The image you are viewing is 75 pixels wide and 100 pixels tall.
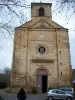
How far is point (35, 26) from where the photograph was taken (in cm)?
3650

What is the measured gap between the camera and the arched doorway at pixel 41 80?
111ft

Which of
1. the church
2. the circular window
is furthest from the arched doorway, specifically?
the circular window

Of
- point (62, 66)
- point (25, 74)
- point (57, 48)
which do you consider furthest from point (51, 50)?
point (25, 74)

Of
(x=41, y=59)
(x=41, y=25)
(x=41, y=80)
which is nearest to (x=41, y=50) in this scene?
(x=41, y=59)

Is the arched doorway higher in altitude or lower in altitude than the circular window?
lower

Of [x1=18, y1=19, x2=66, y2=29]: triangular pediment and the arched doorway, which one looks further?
[x1=18, y1=19, x2=66, y2=29]: triangular pediment

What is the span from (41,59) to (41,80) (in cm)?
326

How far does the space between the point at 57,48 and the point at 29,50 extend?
447cm

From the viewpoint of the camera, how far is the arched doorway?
33.8m

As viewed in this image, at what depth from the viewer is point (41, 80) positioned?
112ft

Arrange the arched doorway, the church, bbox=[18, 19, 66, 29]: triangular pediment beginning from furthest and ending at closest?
bbox=[18, 19, 66, 29]: triangular pediment → the arched doorway → the church

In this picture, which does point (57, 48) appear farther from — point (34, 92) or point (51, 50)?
point (34, 92)

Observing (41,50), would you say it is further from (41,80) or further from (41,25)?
(41,80)

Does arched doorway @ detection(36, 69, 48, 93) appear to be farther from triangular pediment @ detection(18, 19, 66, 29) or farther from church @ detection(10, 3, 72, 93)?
triangular pediment @ detection(18, 19, 66, 29)
